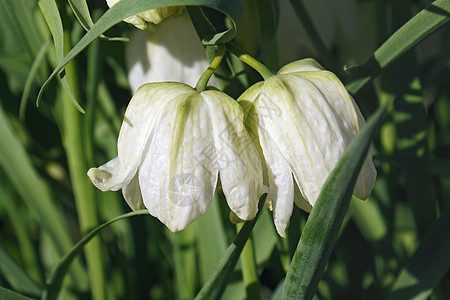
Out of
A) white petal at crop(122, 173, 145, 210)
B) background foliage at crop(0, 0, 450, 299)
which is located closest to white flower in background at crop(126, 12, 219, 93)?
background foliage at crop(0, 0, 450, 299)

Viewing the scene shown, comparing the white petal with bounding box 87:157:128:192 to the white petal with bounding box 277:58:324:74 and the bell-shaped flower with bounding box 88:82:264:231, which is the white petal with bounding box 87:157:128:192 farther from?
the white petal with bounding box 277:58:324:74

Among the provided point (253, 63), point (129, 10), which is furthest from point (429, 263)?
point (129, 10)

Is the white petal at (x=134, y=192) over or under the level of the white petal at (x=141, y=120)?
under

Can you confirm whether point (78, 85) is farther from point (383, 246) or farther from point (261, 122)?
point (383, 246)

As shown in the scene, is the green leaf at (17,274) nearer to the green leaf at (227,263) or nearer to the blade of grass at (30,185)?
the blade of grass at (30,185)

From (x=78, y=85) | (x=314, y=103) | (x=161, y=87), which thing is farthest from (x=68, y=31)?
(x=314, y=103)

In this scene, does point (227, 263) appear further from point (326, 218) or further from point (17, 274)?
point (17, 274)

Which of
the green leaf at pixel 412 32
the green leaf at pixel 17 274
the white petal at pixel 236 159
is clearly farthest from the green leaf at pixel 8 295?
the green leaf at pixel 412 32
